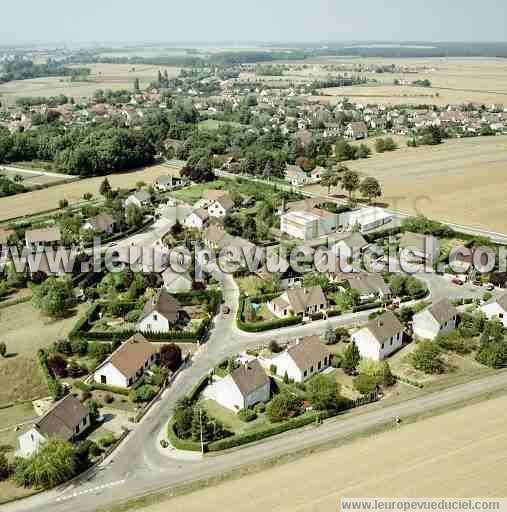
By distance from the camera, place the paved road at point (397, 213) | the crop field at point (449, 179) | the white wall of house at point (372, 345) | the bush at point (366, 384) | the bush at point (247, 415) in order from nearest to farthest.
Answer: the bush at point (247, 415)
the bush at point (366, 384)
the white wall of house at point (372, 345)
the paved road at point (397, 213)
the crop field at point (449, 179)

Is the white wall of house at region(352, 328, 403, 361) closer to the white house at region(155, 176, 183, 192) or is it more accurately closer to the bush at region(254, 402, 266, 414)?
the bush at region(254, 402, 266, 414)

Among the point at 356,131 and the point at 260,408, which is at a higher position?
the point at 356,131

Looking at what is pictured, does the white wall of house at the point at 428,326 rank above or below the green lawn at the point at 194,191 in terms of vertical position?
below

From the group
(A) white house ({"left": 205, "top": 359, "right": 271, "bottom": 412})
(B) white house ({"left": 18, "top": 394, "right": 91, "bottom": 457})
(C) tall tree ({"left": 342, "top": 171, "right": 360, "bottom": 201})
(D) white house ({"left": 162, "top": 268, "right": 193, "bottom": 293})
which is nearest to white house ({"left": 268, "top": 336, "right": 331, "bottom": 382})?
(A) white house ({"left": 205, "top": 359, "right": 271, "bottom": 412})

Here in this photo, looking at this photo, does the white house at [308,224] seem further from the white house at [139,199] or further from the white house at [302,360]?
the white house at [302,360]

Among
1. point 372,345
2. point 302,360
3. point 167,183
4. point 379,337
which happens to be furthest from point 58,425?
point 167,183

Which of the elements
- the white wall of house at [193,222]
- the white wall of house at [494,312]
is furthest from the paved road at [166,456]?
the white wall of house at [193,222]

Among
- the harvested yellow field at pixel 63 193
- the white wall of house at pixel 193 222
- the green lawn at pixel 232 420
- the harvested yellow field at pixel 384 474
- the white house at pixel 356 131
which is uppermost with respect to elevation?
the white house at pixel 356 131

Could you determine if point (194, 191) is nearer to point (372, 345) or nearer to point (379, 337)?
point (372, 345)
